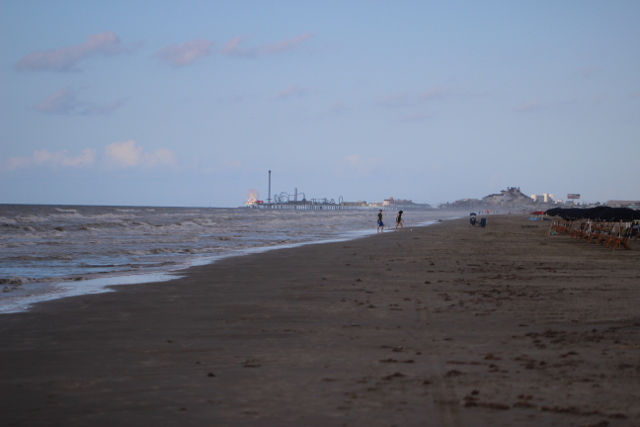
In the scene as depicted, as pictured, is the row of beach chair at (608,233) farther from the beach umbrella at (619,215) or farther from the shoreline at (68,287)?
the shoreline at (68,287)

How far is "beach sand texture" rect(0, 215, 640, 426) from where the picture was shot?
4.16m

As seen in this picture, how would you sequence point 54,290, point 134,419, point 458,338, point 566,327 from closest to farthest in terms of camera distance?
point 134,419 < point 458,338 < point 566,327 < point 54,290

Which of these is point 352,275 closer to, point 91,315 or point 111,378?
point 91,315

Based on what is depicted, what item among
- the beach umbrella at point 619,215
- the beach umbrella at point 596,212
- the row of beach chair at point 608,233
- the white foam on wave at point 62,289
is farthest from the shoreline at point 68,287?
the beach umbrella at point 596,212

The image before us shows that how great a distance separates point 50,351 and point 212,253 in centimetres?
1449

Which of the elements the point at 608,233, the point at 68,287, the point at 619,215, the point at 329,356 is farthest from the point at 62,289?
the point at 608,233

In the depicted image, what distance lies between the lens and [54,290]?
10867 millimetres

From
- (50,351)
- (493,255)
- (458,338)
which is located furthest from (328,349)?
(493,255)

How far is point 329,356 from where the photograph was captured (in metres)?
5.75

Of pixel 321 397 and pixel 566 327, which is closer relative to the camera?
pixel 321 397

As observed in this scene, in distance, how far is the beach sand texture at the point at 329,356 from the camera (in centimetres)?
416

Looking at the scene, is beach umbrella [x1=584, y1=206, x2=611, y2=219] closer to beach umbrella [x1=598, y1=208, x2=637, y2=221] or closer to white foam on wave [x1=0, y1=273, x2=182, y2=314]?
beach umbrella [x1=598, y1=208, x2=637, y2=221]

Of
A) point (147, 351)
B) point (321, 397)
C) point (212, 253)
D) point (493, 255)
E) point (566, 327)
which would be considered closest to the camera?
point (321, 397)

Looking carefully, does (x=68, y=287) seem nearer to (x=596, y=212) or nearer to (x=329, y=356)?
(x=329, y=356)
